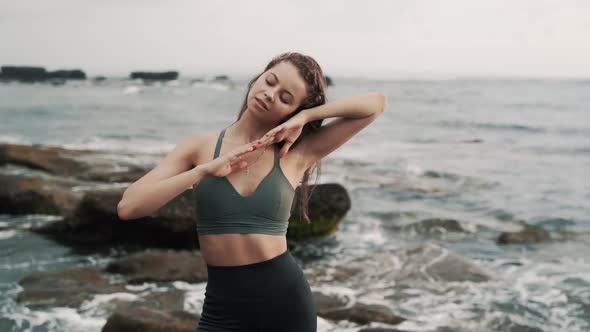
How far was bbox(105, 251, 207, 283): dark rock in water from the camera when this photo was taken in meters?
8.88

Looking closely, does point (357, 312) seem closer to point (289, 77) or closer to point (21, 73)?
point (289, 77)

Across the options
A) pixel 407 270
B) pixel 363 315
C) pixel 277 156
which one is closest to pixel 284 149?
Answer: pixel 277 156

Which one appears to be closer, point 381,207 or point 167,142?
point 381,207

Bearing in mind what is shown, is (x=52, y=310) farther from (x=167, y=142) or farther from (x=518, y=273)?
(x=167, y=142)

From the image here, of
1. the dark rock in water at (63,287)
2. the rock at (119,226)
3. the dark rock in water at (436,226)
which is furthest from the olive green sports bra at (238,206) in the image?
the dark rock in water at (436,226)

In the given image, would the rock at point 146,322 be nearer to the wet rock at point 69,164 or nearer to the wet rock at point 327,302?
the wet rock at point 327,302

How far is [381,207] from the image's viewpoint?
15.8m

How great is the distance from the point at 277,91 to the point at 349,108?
0.37m

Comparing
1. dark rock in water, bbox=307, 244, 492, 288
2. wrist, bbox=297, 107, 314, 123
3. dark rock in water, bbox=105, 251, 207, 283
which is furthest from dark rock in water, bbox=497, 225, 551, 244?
wrist, bbox=297, 107, 314, 123

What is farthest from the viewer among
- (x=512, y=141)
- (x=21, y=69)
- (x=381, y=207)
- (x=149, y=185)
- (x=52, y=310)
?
(x=21, y=69)

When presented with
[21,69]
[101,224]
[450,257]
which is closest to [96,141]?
[101,224]

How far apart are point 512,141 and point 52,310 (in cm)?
2863

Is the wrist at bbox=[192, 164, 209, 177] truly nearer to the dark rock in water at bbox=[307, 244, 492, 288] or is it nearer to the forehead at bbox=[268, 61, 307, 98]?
the forehead at bbox=[268, 61, 307, 98]

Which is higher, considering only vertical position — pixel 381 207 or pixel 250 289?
pixel 250 289
